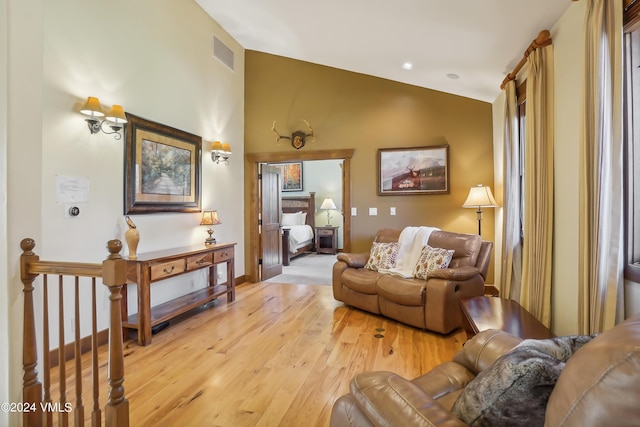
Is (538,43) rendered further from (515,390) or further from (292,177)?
(292,177)

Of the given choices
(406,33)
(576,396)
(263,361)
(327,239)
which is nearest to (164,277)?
Answer: (263,361)

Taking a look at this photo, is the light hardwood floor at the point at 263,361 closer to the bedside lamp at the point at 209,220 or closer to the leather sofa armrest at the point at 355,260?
the leather sofa armrest at the point at 355,260

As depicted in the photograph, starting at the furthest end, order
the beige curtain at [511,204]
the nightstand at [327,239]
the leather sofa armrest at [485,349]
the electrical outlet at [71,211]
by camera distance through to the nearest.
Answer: the nightstand at [327,239], the beige curtain at [511,204], the electrical outlet at [71,211], the leather sofa armrest at [485,349]

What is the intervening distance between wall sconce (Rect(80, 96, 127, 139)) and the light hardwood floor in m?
1.99

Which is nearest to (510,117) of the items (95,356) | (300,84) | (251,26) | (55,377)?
(300,84)

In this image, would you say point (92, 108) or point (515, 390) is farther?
point (92, 108)

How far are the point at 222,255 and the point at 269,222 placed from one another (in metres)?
1.73

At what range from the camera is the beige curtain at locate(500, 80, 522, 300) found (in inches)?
125

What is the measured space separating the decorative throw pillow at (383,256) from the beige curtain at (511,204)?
1168 millimetres

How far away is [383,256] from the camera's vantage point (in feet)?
12.9

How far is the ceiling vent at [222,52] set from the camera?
4.58 m

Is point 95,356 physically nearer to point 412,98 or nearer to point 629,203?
point 629,203

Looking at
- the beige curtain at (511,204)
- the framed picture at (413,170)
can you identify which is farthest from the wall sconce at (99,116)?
the beige curtain at (511,204)

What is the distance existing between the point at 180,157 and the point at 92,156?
1092 millimetres
